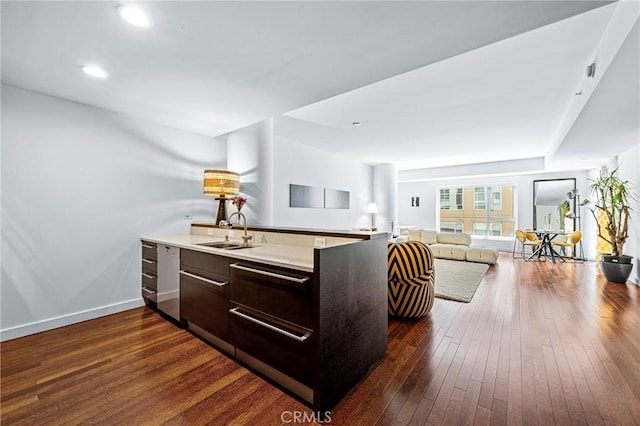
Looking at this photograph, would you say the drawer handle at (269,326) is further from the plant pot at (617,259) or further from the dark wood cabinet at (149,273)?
the plant pot at (617,259)

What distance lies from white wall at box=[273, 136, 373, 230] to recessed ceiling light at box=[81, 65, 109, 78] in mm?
2694

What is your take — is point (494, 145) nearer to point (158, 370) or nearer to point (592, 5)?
point (592, 5)

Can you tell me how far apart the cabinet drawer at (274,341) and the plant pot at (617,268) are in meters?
5.69

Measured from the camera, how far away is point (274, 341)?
1802mm

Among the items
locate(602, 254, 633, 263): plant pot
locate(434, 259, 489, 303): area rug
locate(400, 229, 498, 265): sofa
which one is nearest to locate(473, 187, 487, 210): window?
locate(400, 229, 498, 265): sofa

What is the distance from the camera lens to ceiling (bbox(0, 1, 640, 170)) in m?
1.58

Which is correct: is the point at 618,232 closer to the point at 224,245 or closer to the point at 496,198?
the point at 496,198

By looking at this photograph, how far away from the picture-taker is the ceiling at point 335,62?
1.58 meters

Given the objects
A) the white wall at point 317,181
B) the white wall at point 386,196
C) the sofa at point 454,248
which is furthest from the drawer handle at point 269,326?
the white wall at point 386,196

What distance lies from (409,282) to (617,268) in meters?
4.15

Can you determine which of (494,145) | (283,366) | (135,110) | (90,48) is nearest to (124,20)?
(90,48)

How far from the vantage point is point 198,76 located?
91.6 inches

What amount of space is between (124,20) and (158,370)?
7.87ft

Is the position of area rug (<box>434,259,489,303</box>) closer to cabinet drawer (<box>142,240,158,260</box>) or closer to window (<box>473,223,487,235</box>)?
window (<box>473,223,487,235</box>)
